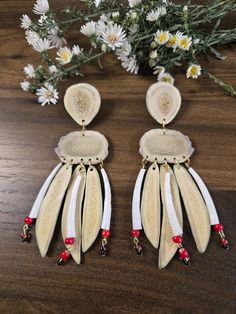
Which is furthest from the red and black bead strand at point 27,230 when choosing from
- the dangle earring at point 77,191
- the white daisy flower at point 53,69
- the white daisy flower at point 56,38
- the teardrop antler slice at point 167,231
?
the white daisy flower at point 56,38

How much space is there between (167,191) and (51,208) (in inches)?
8.8

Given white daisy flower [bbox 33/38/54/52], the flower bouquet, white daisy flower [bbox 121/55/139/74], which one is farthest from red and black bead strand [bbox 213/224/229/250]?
white daisy flower [bbox 33/38/54/52]

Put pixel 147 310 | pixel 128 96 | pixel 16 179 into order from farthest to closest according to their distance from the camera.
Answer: pixel 128 96 → pixel 16 179 → pixel 147 310

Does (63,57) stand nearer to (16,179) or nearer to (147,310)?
(16,179)

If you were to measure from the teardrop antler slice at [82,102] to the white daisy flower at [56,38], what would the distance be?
0.15 meters

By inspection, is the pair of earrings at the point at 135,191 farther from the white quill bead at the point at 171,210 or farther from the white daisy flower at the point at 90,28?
the white daisy flower at the point at 90,28

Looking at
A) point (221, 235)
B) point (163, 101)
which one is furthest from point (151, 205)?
point (163, 101)

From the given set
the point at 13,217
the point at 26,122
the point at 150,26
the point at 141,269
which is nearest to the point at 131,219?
the point at 141,269

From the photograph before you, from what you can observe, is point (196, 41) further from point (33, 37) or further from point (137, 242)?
point (137, 242)

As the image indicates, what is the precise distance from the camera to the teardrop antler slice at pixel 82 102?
2.43 feet

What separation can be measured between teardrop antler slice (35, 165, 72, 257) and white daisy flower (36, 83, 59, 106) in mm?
178

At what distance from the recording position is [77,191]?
65 centimetres

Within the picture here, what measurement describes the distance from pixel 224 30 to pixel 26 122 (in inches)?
21.1

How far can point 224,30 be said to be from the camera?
0.83 m
